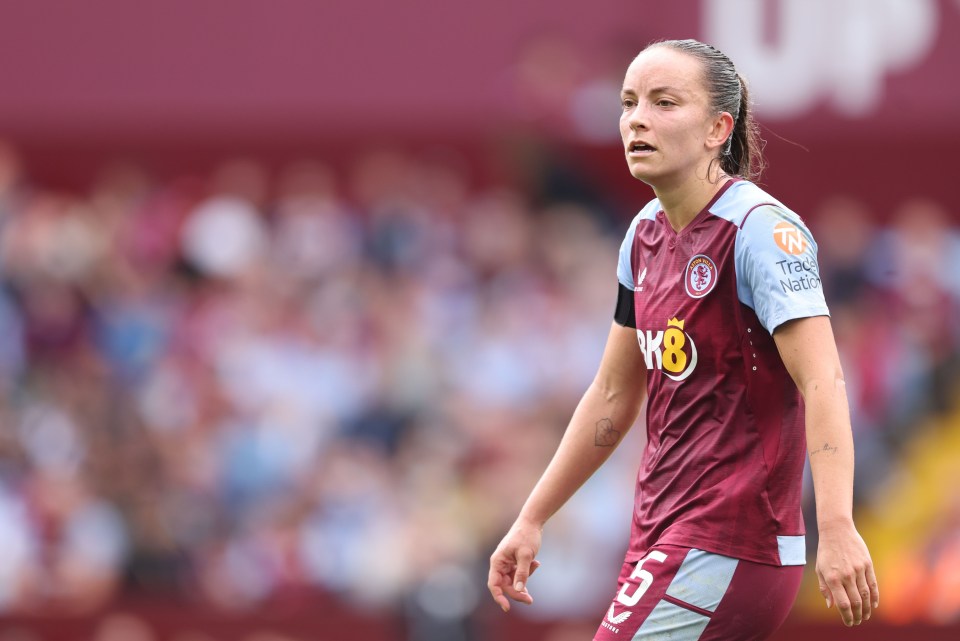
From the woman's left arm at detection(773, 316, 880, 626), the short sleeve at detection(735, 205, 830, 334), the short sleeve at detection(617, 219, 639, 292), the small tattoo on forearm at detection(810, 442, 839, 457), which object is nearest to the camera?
the woman's left arm at detection(773, 316, 880, 626)

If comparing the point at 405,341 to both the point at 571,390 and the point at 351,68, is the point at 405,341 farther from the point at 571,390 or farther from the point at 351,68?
the point at 351,68

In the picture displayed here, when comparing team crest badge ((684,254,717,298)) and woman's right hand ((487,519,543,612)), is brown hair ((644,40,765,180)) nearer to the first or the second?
team crest badge ((684,254,717,298))

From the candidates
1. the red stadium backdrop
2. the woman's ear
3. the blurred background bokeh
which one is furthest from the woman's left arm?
the red stadium backdrop

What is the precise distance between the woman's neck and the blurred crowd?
5595 mm

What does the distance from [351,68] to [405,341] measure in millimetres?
2192

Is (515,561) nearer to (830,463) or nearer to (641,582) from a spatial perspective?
(641,582)

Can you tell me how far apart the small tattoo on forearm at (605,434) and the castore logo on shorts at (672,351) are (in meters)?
0.34

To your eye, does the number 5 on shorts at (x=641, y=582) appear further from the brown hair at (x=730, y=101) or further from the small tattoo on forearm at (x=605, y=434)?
the brown hair at (x=730, y=101)

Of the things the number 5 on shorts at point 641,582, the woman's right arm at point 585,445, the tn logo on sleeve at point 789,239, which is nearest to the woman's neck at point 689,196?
the tn logo on sleeve at point 789,239

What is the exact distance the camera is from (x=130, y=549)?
10.3m

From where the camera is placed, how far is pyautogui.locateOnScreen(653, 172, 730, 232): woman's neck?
→ 14.1ft

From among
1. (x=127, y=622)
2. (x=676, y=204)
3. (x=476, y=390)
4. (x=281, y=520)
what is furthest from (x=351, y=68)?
(x=676, y=204)

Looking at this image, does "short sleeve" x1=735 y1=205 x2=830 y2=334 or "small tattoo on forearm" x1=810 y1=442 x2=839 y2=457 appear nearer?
"small tattoo on forearm" x1=810 y1=442 x2=839 y2=457

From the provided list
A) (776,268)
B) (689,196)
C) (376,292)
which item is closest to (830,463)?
(776,268)
